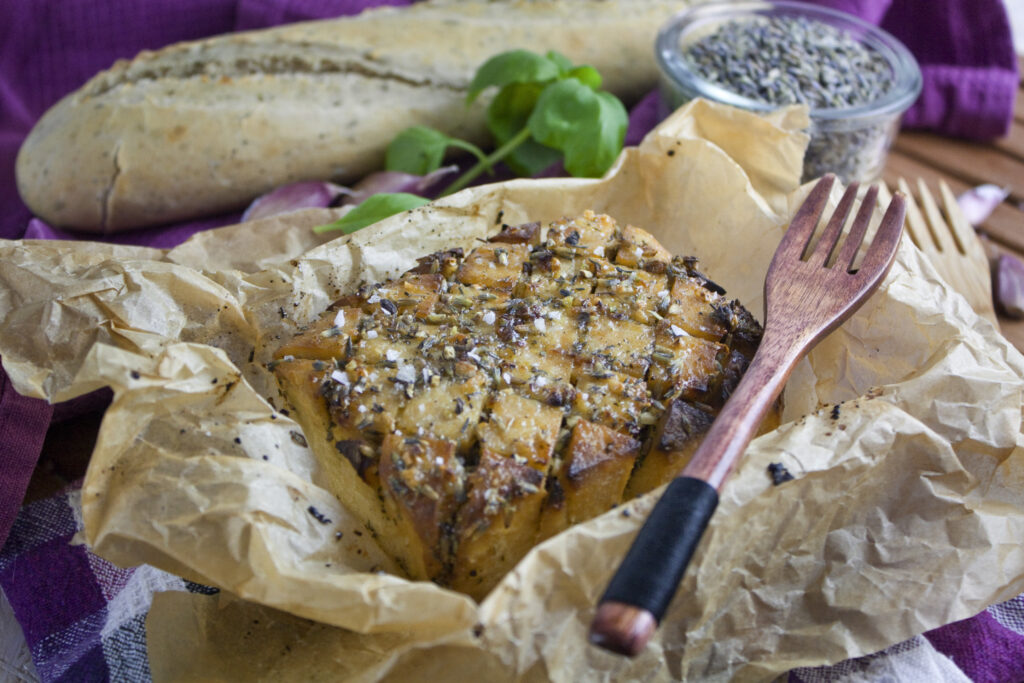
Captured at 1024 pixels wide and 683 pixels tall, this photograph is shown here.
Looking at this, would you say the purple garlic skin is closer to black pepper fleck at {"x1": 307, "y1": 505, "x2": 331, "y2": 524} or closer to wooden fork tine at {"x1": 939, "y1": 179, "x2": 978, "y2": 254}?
wooden fork tine at {"x1": 939, "y1": 179, "x2": 978, "y2": 254}

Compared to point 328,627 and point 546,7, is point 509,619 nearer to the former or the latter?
point 328,627

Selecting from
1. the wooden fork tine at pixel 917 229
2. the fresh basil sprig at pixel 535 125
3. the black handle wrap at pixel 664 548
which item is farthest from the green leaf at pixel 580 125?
the black handle wrap at pixel 664 548

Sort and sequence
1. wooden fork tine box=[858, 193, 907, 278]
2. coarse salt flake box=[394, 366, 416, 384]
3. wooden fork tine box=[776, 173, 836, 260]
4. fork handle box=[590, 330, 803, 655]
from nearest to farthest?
fork handle box=[590, 330, 803, 655]
coarse salt flake box=[394, 366, 416, 384]
wooden fork tine box=[858, 193, 907, 278]
wooden fork tine box=[776, 173, 836, 260]

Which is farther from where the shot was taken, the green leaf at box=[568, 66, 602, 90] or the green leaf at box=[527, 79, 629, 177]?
the green leaf at box=[568, 66, 602, 90]

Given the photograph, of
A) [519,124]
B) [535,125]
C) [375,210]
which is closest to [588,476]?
[375,210]

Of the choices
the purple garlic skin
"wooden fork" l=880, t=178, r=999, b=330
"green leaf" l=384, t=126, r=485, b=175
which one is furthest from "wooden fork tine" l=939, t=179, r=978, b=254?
"green leaf" l=384, t=126, r=485, b=175

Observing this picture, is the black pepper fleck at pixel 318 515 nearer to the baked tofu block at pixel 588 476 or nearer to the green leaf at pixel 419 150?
the baked tofu block at pixel 588 476
